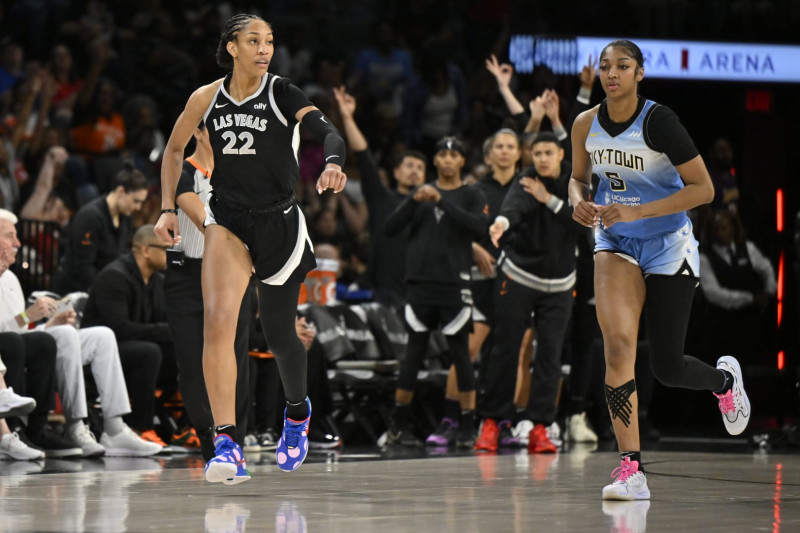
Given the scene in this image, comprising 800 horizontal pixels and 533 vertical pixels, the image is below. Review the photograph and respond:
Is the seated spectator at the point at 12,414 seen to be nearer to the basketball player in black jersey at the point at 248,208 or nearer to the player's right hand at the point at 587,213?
the basketball player in black jersey at the point at 248,208

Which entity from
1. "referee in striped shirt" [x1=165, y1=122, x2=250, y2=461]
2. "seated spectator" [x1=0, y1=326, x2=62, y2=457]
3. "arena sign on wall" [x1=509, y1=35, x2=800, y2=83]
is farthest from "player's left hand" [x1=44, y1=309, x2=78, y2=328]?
"arena sign on wall" [x1=509, y1=35, x2=800, y2=83]

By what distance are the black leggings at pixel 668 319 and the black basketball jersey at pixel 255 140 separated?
1.66 meters

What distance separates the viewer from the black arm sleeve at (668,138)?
200 inches

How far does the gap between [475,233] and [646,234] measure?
3.32 meters

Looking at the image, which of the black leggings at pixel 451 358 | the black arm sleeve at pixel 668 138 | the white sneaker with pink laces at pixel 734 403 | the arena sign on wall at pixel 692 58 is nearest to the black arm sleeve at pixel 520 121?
the black leggings at pixel 451 358

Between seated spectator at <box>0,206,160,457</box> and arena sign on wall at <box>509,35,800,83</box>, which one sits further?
arena sign on wall at <box>509,35,800,83</box>

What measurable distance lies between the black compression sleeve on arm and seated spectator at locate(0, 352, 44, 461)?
9.26ft

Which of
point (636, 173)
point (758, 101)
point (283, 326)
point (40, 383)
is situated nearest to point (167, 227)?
point (283, 326)

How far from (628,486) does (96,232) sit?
16.7 feet

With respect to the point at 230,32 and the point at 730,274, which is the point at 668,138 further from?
the point at 730,274

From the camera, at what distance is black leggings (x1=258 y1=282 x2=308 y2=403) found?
5242 millimetres

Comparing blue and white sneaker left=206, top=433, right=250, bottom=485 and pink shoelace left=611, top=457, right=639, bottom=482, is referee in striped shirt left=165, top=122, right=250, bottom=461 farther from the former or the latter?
pink shoelace left=611, top=457, right=639, bottom=482

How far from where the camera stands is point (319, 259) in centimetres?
971

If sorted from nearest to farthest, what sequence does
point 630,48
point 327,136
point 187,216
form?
point 327,136 → point 630,48 → point 187,216
